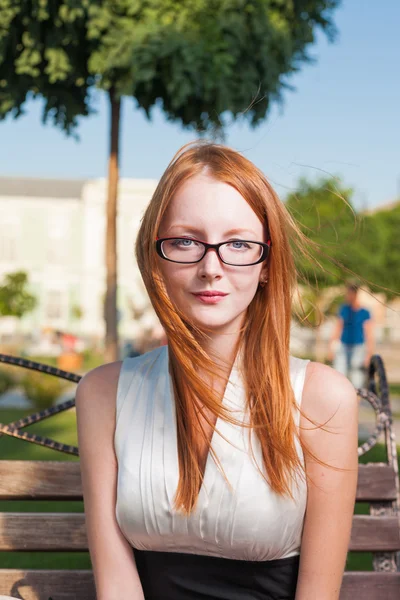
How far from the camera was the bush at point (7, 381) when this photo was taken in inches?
509

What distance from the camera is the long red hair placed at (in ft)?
5.16

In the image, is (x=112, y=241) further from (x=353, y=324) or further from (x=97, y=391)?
(x=97, y=391)

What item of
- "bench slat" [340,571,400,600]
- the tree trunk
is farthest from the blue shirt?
"bench slat" [340,571,400,600]

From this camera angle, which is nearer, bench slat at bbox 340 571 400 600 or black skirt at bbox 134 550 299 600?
black skirt at bbox 134 550 299 600

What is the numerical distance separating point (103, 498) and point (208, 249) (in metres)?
0.58

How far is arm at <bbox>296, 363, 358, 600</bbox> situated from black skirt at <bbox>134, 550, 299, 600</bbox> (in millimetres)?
48

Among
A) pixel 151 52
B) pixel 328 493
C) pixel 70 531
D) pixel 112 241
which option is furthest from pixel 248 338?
pixel 112 241

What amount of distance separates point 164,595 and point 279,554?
0.26 m

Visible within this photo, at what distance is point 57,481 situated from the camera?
208 centimetres

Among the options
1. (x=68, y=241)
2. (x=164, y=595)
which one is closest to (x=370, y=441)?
(x=164, y=595)

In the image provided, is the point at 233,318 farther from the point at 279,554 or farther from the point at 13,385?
the point at 13,385

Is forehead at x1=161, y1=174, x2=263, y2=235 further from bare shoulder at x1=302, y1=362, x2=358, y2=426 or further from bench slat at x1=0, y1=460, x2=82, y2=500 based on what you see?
bench slat at x1=0, y1=460, x2=82, y2=500

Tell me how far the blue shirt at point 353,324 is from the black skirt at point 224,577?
25.2 feet

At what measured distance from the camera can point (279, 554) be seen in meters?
1.61
